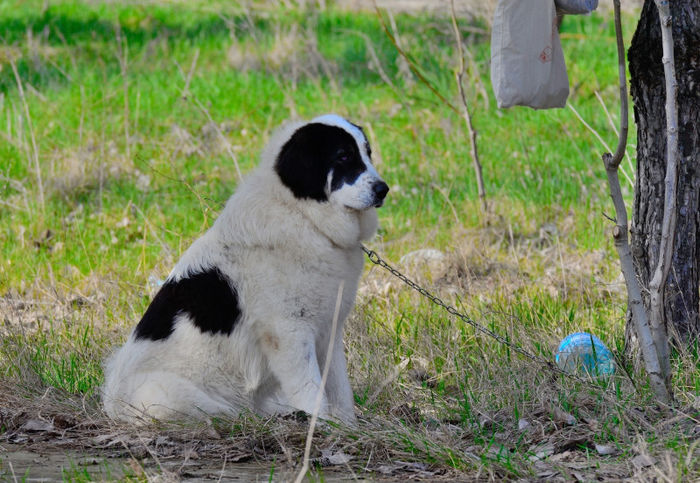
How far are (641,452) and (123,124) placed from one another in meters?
7.24

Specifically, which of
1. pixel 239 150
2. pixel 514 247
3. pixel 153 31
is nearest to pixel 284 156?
pixel 514 247

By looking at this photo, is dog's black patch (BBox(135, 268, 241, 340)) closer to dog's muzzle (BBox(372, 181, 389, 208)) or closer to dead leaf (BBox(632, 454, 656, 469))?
dog's muzzle (BBox(372, 181, 389, 208))

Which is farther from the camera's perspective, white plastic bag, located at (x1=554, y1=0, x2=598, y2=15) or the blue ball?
the blue ball

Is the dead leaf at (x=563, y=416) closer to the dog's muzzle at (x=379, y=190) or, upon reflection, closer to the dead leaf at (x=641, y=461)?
the dead leaf at (x=641, y=461)

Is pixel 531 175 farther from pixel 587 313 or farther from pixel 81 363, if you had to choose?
pixel 81 363

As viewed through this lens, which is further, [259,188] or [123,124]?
[123,124]

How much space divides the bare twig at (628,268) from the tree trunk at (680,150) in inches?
25.2

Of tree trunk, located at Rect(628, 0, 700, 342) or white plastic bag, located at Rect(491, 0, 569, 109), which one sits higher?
white plastic bag, located at Rect(491, 0, 569, 109)

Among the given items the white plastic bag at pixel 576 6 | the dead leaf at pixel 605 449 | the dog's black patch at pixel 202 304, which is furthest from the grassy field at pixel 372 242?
the white plastic bag at pixel 576 6

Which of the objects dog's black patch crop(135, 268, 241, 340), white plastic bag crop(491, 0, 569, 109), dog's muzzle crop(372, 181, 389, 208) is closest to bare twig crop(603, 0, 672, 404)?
white plastic bag crop(491, 0, 569, 109)

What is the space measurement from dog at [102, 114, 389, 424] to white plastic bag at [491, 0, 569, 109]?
2.09 feet

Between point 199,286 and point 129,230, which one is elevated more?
point 199,286

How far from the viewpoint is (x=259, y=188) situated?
4.12 m

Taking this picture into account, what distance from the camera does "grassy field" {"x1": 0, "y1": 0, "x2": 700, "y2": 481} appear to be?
360cm
